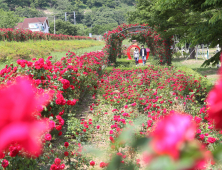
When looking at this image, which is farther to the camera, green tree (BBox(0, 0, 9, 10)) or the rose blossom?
green tree (BBox(0, 0, 9, 10))

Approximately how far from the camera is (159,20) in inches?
439

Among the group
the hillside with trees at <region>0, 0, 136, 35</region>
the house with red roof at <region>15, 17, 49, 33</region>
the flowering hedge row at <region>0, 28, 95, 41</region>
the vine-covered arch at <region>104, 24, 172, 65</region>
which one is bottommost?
the vine-covered arch at <region>104, 24, 172, 65</region>

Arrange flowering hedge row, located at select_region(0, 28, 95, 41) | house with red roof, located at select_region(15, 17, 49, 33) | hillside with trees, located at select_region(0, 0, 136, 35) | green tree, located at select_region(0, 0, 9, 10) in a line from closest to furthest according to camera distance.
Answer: flowering hedge row, located at select_region(0, 28, 95, 41) → house with red roof, located at select_region(15, 17, 49, 33) → green tree, located at select_region(0, 0, 9, 10) → hillside with trees, located at select_region(0, 0, 136, 35)

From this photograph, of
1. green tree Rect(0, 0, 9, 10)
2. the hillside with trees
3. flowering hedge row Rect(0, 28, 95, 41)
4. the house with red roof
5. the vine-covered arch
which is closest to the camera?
the vine-covered arch

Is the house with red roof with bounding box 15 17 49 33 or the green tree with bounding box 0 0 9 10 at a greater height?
the green tree with bounding box 0 0 9 10

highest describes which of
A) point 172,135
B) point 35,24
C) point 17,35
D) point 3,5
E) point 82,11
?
point 82,11

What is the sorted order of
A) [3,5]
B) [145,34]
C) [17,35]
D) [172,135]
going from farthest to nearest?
[3,5], [17,35], [145,34], [172,135]

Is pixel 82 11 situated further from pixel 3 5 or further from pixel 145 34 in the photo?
pixel 145 34

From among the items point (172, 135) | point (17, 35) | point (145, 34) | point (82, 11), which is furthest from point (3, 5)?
point (172, 135)

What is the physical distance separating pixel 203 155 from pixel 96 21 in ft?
288

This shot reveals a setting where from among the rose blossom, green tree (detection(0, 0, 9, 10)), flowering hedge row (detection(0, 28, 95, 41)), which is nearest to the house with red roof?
green tree (detection(0, 0, 9, 10))

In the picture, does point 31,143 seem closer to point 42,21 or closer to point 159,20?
point 159,20

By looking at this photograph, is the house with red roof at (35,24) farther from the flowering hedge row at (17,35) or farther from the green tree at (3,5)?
the flowering hedge row at (17,35)

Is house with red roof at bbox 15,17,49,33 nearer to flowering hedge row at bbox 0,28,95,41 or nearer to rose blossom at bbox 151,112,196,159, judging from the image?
flowering hedge row at bbox 0,28,95,41
